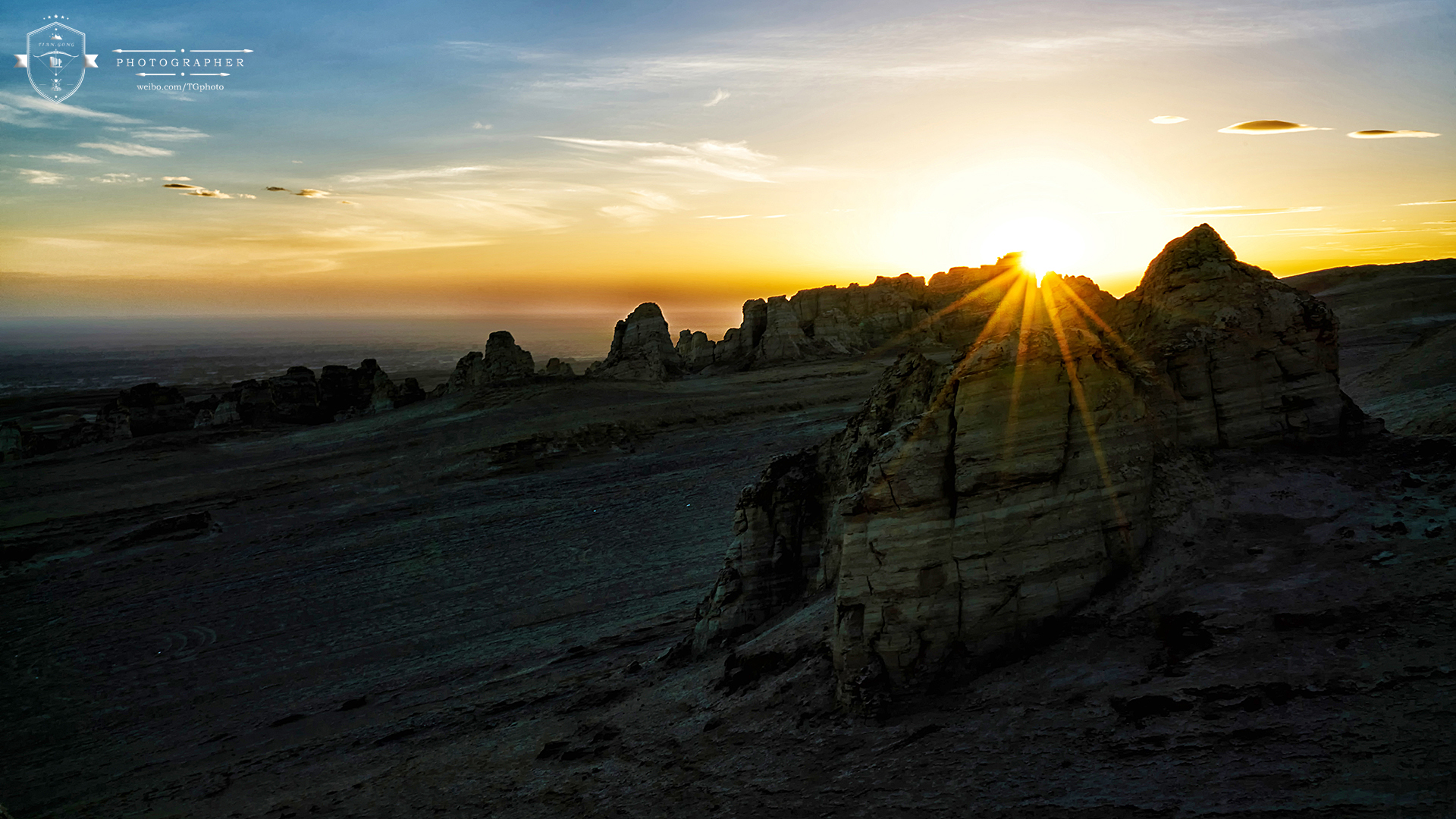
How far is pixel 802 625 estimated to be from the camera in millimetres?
11367

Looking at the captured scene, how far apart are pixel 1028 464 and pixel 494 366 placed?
151 feet

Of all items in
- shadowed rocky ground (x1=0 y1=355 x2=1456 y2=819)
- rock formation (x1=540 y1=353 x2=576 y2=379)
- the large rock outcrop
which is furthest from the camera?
the large rock outcrop

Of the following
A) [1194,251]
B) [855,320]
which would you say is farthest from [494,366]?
[1194,251]

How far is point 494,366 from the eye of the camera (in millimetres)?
51531

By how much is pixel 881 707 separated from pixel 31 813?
14014mm

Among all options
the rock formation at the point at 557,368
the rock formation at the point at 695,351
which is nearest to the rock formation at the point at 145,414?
the rock formation at the point at 557,368

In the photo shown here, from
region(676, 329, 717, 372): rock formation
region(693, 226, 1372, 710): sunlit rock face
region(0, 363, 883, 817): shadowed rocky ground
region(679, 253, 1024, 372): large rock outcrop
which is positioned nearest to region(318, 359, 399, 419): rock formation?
region(0, 363, 883, 817): shadowed rocky ground

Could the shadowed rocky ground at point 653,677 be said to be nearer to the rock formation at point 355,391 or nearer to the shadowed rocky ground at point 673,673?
the shadowed rocky ground at point 673,673

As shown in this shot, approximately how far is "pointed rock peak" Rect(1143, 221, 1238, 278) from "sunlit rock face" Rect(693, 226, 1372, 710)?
1.32m

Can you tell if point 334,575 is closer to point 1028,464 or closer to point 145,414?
point 1028,464

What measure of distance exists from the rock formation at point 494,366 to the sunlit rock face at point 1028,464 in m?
42.1

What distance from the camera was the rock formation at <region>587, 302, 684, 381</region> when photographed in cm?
5534

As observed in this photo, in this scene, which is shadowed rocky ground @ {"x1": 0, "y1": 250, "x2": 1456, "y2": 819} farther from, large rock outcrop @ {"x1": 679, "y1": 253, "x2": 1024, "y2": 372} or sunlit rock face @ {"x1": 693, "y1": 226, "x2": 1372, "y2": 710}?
large rock outcrop @ {"x1": 679, "y1": 253, "x2": 1024, "y2": 372}

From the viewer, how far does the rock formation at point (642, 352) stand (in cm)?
5534
